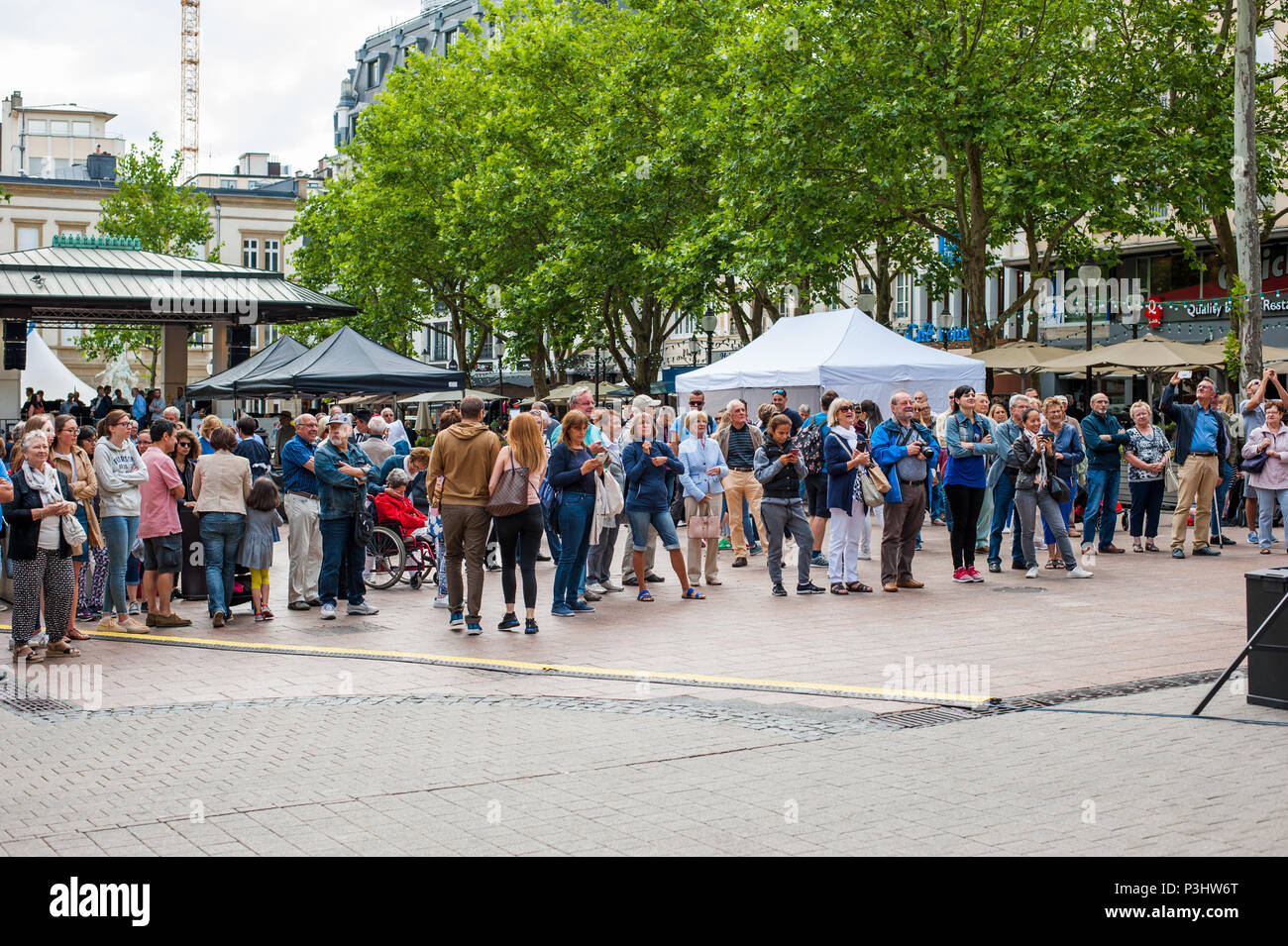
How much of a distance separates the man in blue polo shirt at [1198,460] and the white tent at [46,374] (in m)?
30.9

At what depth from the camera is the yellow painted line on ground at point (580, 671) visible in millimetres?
8375

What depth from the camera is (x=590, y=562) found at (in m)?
14.2

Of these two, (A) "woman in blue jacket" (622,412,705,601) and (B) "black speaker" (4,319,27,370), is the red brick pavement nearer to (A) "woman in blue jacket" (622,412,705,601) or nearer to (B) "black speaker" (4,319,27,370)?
(A) "woman in blue jacket" (622,412,705,601)

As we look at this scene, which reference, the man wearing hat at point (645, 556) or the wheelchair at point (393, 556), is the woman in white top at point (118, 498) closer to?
the wheelchair at point (393, 556)

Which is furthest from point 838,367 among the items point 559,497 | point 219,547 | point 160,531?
point 160,531

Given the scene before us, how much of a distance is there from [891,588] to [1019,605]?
4.79 ft

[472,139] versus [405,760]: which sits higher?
[472,139]

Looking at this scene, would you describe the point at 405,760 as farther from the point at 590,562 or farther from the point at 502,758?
the point at 590,562

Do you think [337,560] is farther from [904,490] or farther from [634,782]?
[634,782]

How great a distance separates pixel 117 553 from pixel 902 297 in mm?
46143

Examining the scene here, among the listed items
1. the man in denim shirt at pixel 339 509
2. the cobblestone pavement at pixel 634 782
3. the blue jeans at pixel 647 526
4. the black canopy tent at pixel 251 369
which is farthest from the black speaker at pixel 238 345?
the cobblestone pavement at pixel 634 782

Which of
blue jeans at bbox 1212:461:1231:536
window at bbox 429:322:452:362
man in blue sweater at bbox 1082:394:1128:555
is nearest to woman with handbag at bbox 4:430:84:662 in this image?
man in blue sweater at bbox 1082:394:1128:555

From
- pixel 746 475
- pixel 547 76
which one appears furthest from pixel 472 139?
pixel 746 475
